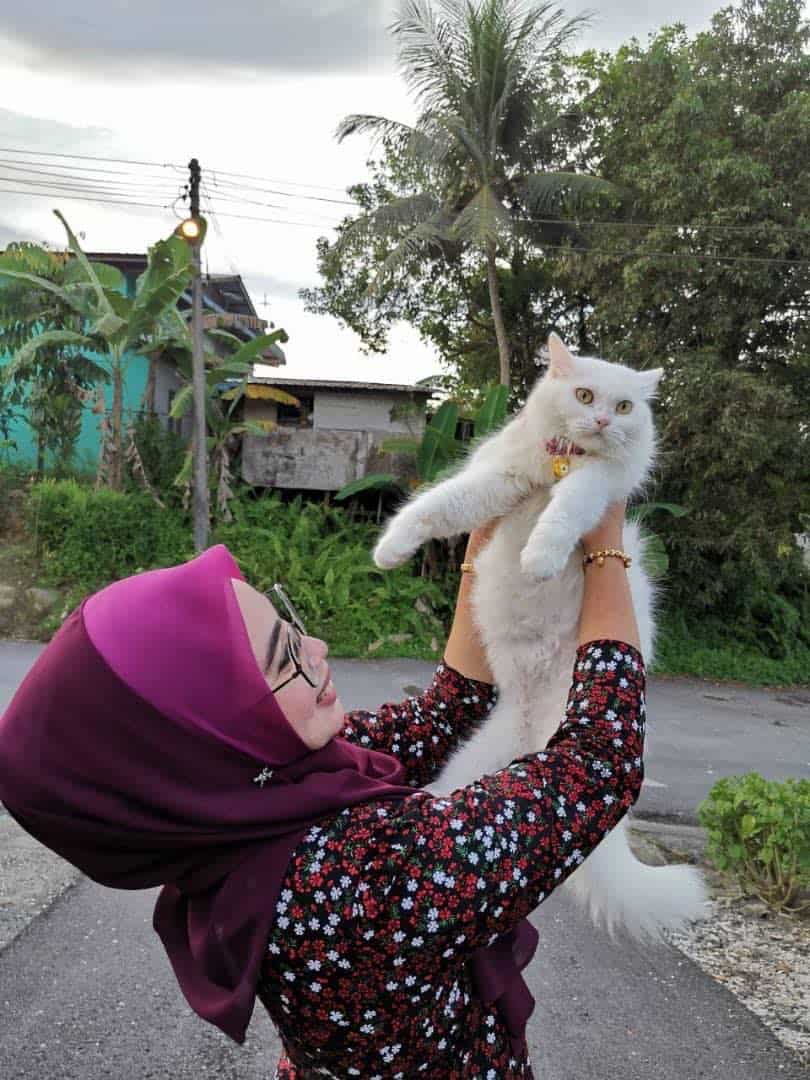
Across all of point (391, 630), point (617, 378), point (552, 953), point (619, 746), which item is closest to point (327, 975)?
point (619, 746)

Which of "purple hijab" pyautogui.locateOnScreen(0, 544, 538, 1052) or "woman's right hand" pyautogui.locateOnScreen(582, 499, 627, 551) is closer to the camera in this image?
"purple hijab" pyautogui.locateOnScreen(0, 544, 538, 1052)

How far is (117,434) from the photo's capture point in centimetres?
1294

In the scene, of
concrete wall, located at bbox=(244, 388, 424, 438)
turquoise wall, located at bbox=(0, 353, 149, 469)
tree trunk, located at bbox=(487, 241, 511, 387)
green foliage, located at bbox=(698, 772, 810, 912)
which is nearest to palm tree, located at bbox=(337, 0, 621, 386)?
tree trunk, located at bbox=(487, 241, 511, 387)

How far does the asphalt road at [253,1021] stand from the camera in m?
2.83

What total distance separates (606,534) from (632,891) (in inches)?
30.5

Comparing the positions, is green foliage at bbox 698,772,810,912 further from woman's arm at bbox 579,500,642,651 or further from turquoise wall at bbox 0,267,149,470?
turquoise wall at bbox 0,267,149,470

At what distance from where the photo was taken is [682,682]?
39.6ft

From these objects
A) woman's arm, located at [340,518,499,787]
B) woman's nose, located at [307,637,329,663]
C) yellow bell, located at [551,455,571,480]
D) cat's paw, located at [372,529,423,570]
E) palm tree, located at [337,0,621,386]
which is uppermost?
palm tree, located at [337,0,621,386]

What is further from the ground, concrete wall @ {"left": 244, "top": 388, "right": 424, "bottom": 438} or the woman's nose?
concrete wall @ {"left": 244, "top": 388, "right": 424, "bottom": 438}

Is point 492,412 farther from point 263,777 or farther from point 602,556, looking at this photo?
point 263,777

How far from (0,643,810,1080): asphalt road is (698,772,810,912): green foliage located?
716 millimetres

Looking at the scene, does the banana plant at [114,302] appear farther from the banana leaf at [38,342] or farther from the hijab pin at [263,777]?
the hijab pin at [263,777]

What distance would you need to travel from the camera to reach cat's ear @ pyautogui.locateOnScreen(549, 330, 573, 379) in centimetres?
219

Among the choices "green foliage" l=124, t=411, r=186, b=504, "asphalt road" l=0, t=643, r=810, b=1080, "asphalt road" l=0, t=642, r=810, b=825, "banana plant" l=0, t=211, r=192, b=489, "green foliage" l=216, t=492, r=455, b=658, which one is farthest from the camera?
"green foliage" l=124, t=411, r=186, b=504
